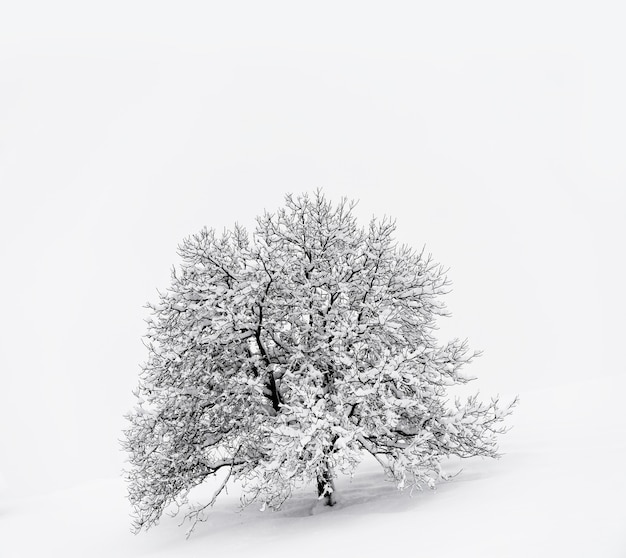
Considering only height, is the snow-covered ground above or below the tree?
below

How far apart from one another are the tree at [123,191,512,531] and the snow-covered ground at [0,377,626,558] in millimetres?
905

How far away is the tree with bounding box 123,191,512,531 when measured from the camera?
1335 centimetres

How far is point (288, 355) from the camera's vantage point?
14867 millimetres

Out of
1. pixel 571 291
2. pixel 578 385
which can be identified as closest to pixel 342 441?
pixel 578 385

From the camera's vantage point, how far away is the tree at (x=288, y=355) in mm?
13352

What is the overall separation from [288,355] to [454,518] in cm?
607

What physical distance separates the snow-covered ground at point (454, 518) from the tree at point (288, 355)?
0.90 metres

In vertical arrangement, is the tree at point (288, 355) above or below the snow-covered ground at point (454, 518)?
above

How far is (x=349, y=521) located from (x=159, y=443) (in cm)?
511

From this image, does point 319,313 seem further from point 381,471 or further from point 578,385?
point 578,385

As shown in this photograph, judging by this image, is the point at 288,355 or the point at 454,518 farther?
the point at 288,355

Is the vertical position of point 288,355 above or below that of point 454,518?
above

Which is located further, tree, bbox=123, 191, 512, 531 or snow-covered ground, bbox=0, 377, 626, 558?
tree, bbox=123, 191, 512, 531

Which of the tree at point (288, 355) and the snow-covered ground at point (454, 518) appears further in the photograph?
the tree at point (288, 355)
